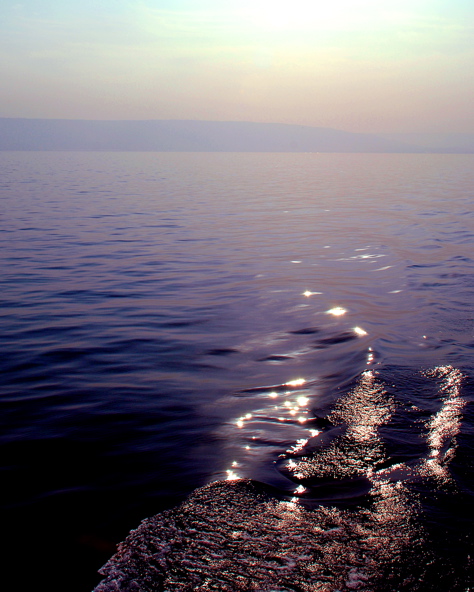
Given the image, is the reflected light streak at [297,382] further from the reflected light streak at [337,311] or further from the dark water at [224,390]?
the reflected light streak at [337,311]

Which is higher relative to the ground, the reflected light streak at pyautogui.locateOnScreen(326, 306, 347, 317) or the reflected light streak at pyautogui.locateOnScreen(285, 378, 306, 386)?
the reflected light streak at pyautogui.locateOnScreen(326, 306, 347, 317)

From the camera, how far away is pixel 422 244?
19.2 metres

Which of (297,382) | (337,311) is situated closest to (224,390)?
(297,382)

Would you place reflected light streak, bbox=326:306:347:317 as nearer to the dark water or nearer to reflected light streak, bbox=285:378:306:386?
the dark water

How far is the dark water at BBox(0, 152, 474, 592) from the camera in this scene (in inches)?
169

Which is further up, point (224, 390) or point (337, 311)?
point (337, 311)

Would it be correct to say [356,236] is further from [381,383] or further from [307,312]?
[381,383]

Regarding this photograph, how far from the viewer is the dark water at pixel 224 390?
430 cm

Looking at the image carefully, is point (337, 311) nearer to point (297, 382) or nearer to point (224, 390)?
point (297, 382)

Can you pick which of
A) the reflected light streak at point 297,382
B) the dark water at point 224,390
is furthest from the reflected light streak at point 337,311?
the reflected light streak at point 297,382

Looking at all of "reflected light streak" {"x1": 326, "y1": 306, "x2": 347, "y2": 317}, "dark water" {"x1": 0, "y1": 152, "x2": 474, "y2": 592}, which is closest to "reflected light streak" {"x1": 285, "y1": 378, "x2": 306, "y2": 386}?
"dark water" {"x1": 0, "y1": 152, "x2": 474, "y2": 592}

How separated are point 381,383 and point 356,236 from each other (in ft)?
49.5

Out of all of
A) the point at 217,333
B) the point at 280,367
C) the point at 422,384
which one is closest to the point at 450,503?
the point at 422,384

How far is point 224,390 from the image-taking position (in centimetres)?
699
